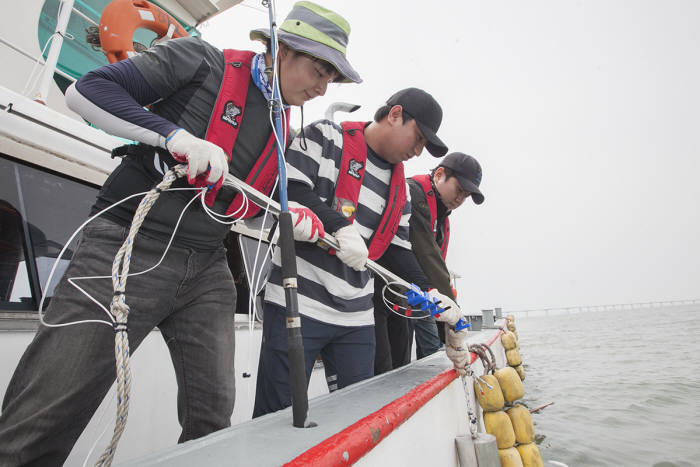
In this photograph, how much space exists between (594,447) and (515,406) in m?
2.41

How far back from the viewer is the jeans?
0.93 m

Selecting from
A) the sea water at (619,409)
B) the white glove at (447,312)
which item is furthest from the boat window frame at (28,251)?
the sea water at (619,409)

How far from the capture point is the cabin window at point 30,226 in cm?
175

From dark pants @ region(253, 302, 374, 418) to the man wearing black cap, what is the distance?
1085mm

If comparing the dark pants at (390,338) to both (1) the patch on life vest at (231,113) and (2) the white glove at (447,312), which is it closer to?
(2) the white glove at (447,312)

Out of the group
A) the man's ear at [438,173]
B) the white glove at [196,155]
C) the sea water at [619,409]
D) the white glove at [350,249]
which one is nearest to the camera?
the white glove at [196,155]

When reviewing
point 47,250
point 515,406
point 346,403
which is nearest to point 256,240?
point 47,250

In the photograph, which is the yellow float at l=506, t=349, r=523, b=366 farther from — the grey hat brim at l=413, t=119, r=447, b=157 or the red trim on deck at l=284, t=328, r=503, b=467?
the red trim on deck at l=284, t=328, r=503, b=467

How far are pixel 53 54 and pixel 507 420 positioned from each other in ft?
12.8

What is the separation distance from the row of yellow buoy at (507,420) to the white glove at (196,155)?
215 centimetres

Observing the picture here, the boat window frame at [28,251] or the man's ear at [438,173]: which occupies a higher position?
the man's ear at [438,173]

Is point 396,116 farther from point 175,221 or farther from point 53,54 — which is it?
point 53,54

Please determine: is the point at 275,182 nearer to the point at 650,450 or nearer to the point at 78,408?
the point at 78,408

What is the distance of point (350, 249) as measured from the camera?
1546 millimetres
